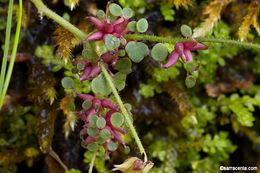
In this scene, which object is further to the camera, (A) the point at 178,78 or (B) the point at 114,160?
(A) the point at 178,78

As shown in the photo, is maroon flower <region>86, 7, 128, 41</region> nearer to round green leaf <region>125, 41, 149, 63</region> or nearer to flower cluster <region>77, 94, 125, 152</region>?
round green leaf <region>125, 41, 149, 63</region>

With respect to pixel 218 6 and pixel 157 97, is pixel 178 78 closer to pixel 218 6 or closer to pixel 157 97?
pixel 157 97

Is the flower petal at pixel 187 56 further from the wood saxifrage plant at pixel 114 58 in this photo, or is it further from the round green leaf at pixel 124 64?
the round green leaf at pixel 124 64

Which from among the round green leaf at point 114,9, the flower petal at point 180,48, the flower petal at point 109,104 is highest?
the round green leaf at point 114,9

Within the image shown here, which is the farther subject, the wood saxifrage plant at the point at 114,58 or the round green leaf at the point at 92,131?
the round green leaf at the point at 92,131

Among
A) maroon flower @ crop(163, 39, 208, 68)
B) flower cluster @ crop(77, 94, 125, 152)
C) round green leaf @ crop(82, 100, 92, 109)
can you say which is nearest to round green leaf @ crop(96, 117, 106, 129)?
flower cluster @ crop(77, 94, 125, 152)

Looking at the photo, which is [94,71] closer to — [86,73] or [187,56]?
[86,73]

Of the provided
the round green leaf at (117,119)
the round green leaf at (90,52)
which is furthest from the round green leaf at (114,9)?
the round green leaf at (117,119)

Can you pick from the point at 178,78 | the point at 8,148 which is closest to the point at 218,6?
the point at 178,78
